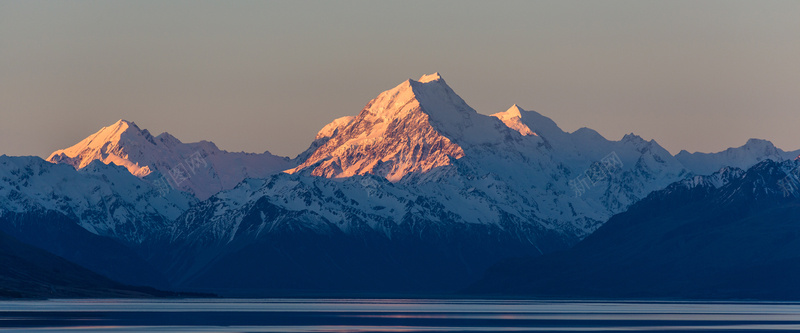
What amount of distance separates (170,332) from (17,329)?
1836cm

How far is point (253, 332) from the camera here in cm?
19938

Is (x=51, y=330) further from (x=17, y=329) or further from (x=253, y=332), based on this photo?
(x=253, y=332)

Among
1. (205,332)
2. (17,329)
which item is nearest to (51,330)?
(17,329)

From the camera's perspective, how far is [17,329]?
19375 cm

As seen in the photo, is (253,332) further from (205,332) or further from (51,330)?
(51,330)

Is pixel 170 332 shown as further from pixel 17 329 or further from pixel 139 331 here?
pixel 17 329

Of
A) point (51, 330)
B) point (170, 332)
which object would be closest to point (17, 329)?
point (51, 330)

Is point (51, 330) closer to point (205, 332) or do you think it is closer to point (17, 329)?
point (17, 329)

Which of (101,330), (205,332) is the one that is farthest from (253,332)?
(101,330)

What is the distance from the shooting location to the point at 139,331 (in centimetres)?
19862

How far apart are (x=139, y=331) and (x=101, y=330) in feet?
16.4

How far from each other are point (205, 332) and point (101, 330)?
1371cm

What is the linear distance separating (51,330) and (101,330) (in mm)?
6651

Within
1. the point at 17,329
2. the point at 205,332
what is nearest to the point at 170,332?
the point at 205,332
